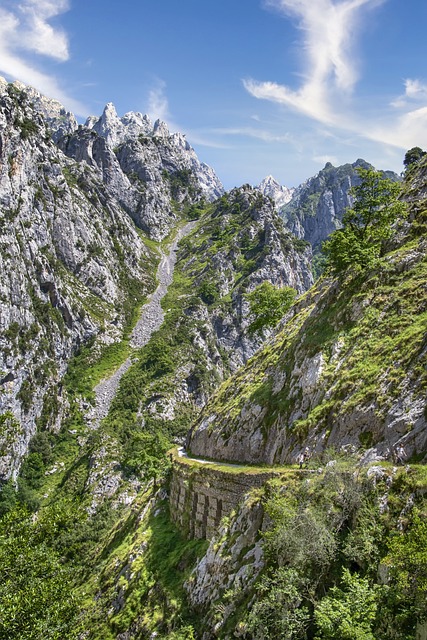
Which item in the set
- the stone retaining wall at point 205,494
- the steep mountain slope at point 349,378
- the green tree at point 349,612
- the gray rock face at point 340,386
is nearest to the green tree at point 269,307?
the gray rock face at point 340,386

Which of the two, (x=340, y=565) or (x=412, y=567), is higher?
(x=412, y=567)

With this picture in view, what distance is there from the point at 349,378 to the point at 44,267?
9951cm

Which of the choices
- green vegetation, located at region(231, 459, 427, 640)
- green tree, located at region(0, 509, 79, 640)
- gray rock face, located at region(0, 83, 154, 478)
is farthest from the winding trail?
green vegetation, located at region(231, 459, 427, 640)

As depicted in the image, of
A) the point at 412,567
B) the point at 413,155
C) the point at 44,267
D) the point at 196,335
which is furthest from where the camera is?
the point at 196,335

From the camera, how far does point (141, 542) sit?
35125 millimetres

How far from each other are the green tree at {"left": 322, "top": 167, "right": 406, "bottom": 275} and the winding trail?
74574mm

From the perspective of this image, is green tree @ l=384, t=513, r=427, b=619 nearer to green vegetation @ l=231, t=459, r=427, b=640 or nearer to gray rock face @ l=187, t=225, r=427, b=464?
green vegetation @ l=231, t=459, r=427, b=640

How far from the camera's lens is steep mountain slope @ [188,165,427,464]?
68.8 feet

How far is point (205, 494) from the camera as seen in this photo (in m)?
29.8

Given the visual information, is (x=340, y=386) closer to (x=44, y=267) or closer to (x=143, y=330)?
(x=44, y=267)

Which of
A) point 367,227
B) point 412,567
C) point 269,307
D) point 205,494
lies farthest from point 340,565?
point 269,307

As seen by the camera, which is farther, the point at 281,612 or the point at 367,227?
the point at 367,227

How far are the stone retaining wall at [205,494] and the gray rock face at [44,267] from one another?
168 feet

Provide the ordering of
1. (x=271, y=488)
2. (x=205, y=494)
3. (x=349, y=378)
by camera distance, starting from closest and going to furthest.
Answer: (x=271, y=488)
(x=349, y=378)
(x=205, y=494)
